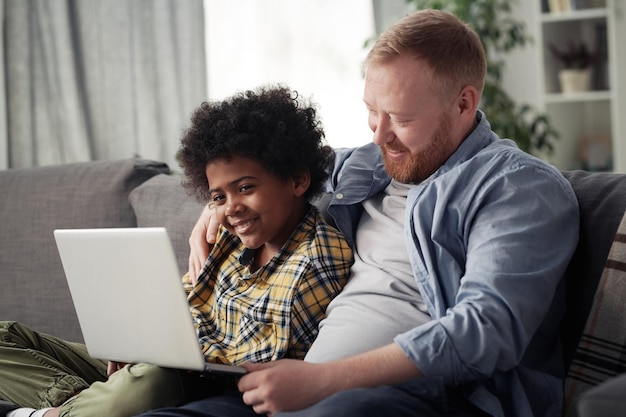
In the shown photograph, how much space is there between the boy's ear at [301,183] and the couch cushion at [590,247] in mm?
511

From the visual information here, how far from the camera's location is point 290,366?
132 centimetres

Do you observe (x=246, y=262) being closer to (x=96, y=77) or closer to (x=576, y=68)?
(x=96, y=77)

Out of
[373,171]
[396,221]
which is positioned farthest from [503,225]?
[373,171]

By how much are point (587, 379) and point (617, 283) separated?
0.55 ft

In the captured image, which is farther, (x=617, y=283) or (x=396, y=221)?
(x=396, y=221)

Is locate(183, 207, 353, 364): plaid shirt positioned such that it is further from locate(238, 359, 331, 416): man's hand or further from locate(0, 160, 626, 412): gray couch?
locate(0, 160, 626, 412): gray couch

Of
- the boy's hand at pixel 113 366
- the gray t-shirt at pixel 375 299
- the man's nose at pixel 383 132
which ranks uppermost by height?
the man's nose at pixel 383 132

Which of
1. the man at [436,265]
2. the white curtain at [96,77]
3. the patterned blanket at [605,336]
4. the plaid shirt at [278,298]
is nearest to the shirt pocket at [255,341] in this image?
the plaid shirt at [278,298]

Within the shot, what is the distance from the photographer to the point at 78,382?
5.76ft

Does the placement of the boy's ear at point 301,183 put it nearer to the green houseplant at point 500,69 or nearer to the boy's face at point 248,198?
the boy's face at point 248,198

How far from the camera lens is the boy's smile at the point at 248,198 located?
161cm

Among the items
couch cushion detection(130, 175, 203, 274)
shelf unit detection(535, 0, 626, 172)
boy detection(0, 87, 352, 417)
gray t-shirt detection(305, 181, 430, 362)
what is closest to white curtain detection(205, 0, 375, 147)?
shelf unit detection(535, 0, 626, 172)

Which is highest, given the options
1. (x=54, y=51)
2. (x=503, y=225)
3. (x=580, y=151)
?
(x=54, y=51)

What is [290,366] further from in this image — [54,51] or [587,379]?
[54,51]
